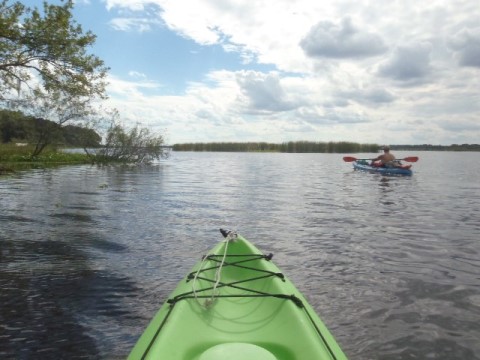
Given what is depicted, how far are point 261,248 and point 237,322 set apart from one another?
4.84m

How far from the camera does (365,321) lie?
532cm

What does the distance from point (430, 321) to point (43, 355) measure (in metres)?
4.79

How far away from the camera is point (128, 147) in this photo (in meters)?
40.6

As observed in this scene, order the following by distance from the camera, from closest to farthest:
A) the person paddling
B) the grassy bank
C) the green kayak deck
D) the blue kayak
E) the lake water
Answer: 1. the green kayak deck
2. the lake water
3. the blue kayak
4. the person paddling
5. the grassy bank

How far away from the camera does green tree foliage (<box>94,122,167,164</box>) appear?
129 ft

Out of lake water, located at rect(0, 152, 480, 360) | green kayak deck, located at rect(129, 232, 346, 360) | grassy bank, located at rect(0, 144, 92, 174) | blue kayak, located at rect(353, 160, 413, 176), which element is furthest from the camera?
grassy bank, located at rect(0, 144, 92, 174)

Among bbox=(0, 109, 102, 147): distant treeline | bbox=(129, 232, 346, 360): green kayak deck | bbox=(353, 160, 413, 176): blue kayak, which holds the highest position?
bbox=(0, 109, 102, 147): distant treeline

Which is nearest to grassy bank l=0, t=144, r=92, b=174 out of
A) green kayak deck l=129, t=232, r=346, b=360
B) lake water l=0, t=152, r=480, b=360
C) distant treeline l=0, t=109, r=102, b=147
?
distant treeline l=0, t=109, r=102, b=147

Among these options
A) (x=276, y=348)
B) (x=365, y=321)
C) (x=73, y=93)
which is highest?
→ (x=73, y=93)

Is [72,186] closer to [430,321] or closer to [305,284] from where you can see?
[305,284]

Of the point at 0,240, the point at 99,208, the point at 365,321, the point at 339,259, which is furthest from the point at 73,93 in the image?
the point at 365,321

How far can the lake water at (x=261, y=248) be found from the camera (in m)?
4.84

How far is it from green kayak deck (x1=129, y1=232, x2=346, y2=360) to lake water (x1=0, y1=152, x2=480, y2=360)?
0.99 meters

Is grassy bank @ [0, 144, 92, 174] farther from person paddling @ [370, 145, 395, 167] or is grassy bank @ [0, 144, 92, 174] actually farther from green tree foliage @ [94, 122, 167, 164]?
person paddling @ [370, 145, 395, 167]
